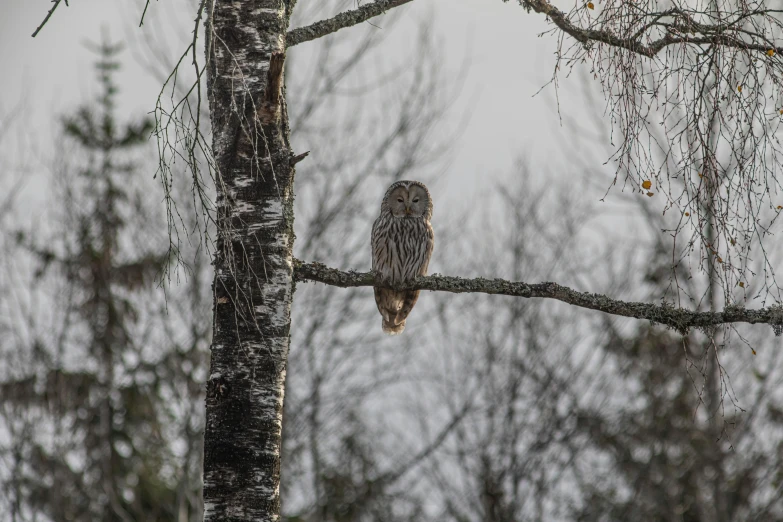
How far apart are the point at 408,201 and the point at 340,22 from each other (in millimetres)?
3511

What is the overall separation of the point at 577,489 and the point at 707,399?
2979mm

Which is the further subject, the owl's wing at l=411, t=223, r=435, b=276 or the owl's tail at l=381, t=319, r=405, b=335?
the owl's tail at l=381, t=319, r=405, b=335

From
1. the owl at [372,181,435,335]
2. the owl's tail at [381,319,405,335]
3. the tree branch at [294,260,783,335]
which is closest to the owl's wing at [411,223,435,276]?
the owl at [372,181,435,335]

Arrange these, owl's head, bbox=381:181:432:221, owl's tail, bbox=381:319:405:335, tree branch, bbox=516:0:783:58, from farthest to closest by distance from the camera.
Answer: owl's head, bbox=381:181:432:221
owl's tail, bbox=381:319:405:335
tree branch, bbox=516:0:783:58

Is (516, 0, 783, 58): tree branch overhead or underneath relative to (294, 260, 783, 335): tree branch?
overhead

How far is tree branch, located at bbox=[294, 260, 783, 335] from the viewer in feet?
12.8

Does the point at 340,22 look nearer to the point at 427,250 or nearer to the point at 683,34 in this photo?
the point at 683,34

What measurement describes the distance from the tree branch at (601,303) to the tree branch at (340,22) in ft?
3.01

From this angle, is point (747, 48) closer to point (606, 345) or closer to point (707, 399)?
point (707, 399)

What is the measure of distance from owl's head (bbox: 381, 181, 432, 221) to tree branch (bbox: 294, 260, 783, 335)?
11.1 ft

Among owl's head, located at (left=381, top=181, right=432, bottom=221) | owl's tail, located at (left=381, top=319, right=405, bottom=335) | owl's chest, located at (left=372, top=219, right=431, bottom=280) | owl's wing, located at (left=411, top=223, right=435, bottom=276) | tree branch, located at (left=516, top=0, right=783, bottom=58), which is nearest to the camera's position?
tree branch, located at (left=516, top=0, right=783, bottom=58)

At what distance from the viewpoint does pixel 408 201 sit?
7.84 meters

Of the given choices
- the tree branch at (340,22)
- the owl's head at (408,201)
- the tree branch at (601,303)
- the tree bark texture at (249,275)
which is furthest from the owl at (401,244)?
the tree bark texture at (249,275)

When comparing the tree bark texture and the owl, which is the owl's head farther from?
the tree bark texture
